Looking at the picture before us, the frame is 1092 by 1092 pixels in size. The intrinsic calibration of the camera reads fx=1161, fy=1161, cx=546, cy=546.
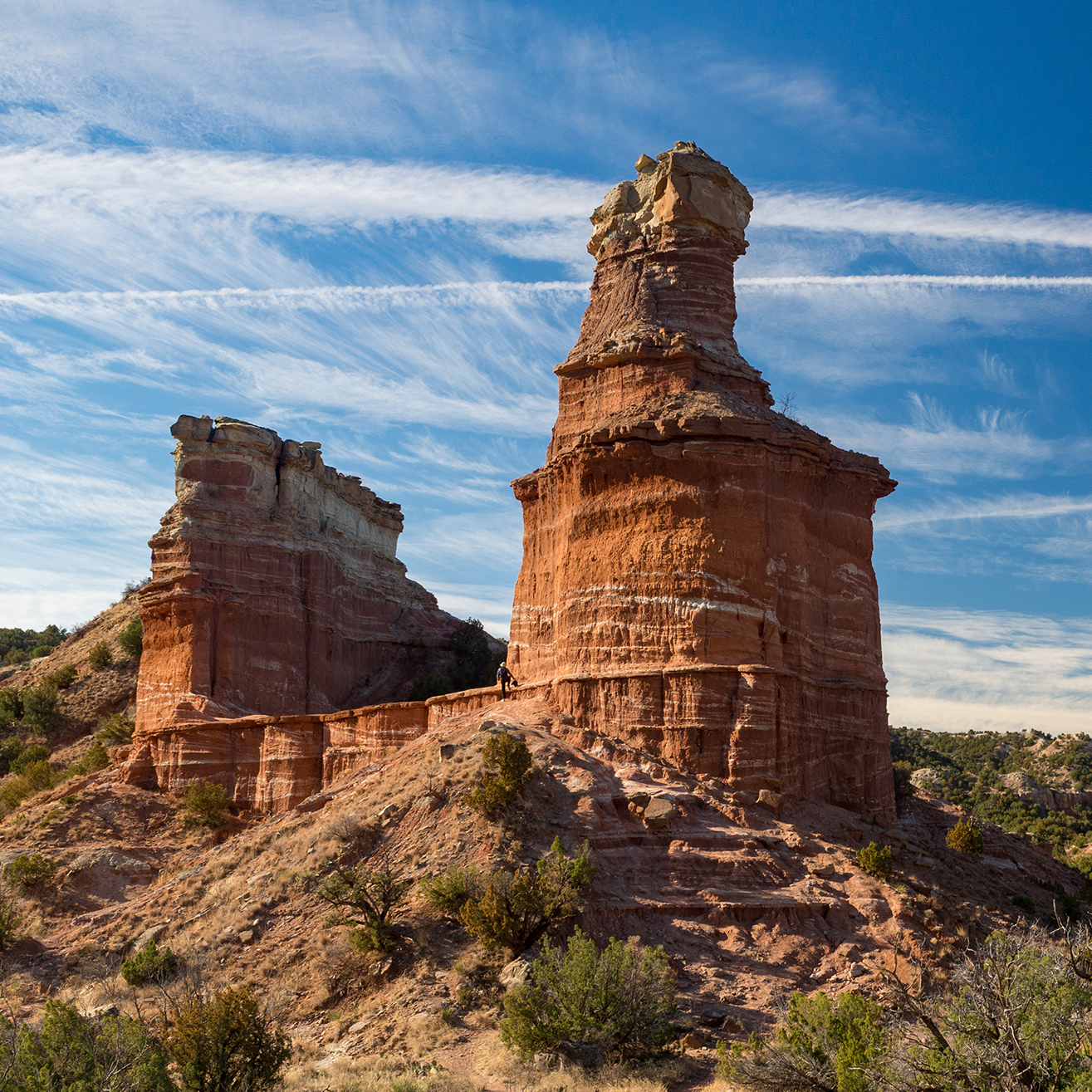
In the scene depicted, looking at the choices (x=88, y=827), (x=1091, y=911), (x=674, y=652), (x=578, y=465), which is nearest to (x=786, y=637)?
(x=674, y=652)

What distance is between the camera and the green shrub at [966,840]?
116 feet

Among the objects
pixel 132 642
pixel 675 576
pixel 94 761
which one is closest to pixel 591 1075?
pixel 675 576

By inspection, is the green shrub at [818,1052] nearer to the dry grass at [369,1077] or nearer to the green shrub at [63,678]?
the dry grass at [369,1077]

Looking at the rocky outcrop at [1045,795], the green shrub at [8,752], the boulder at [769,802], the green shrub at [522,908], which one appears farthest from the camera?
the rocky outcrop at [1045,795]

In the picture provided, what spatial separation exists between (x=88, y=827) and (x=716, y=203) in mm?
30194

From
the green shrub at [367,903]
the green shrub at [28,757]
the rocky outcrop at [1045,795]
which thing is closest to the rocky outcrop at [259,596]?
the green shrub at [28,757]

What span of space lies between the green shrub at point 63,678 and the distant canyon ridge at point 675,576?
18.2 meters

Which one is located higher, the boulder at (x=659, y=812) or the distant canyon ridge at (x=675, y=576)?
the distant canyon ridge at (x=675, y=576)

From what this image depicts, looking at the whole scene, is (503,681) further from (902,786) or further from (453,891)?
(902,786)

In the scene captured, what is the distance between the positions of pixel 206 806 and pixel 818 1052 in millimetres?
29700

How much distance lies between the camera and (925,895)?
26344 mm

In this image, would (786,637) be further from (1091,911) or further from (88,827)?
(88,827)

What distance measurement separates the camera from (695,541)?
30.8 meters

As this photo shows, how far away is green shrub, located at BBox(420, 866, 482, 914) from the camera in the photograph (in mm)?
25203
